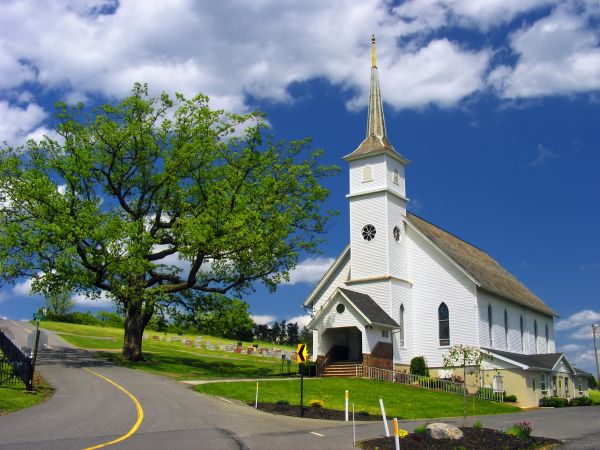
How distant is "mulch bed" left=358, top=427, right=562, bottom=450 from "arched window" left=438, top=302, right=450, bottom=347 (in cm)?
2460

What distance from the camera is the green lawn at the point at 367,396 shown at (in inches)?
997

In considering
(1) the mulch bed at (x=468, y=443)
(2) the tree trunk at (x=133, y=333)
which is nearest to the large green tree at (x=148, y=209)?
(2) the tree trunk at (x=133, y=333)

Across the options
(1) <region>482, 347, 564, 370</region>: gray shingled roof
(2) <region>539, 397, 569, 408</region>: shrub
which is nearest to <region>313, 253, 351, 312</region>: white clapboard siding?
(1) <region>482, 347, 564, 370</region>: gray shingled roof

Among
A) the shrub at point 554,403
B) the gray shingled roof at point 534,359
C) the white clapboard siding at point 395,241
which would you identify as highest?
the white clapboard siding at point 395,241

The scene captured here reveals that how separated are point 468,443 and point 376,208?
28.1 meters

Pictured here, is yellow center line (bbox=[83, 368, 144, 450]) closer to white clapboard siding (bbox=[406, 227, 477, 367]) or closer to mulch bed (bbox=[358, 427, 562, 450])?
mulch bed (bbox=[358, 427, 562, 450])

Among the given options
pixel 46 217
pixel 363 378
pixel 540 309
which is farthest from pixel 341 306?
pixel 540 309

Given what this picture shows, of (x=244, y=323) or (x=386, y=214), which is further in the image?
(x=386, y=214)

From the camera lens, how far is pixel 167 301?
119ft

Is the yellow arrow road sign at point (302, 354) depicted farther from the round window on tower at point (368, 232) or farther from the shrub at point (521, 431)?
the round window on tower at point (368, 232)

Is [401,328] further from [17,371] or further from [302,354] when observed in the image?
[17,371]

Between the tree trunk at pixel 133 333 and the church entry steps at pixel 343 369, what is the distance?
11287 mm

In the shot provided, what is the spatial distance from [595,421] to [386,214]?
21062 millimetres

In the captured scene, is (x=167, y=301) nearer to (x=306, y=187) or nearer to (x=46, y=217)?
(x=46, y=217)
